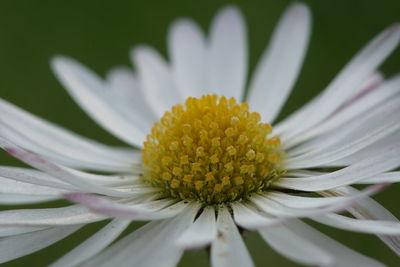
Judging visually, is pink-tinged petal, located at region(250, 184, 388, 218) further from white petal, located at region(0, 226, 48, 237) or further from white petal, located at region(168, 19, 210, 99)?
white petal, located at region(168, 19, 210, 99)

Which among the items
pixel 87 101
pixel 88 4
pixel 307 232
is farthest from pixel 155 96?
pixel 88 4

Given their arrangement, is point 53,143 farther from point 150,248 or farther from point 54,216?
point 150,248

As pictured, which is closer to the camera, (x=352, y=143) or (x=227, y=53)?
(x=352, y=143)

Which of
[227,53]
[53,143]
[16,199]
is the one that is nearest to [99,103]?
[53,143]

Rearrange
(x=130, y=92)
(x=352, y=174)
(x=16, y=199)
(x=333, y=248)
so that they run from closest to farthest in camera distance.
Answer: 1. (x=333, y=248)
2. (x=352, y=174)
3. (x=16, y=199)
4. (x=130, y=92)

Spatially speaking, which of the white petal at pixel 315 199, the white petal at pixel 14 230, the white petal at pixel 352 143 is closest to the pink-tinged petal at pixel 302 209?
the white petal at pixel 315 199

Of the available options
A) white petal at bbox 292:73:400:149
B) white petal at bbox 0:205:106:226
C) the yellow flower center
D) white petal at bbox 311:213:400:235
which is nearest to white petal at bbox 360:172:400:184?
white petal at bbox 311:213:400:235

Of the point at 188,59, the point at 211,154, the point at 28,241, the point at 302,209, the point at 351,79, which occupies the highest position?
the point at 188,59
